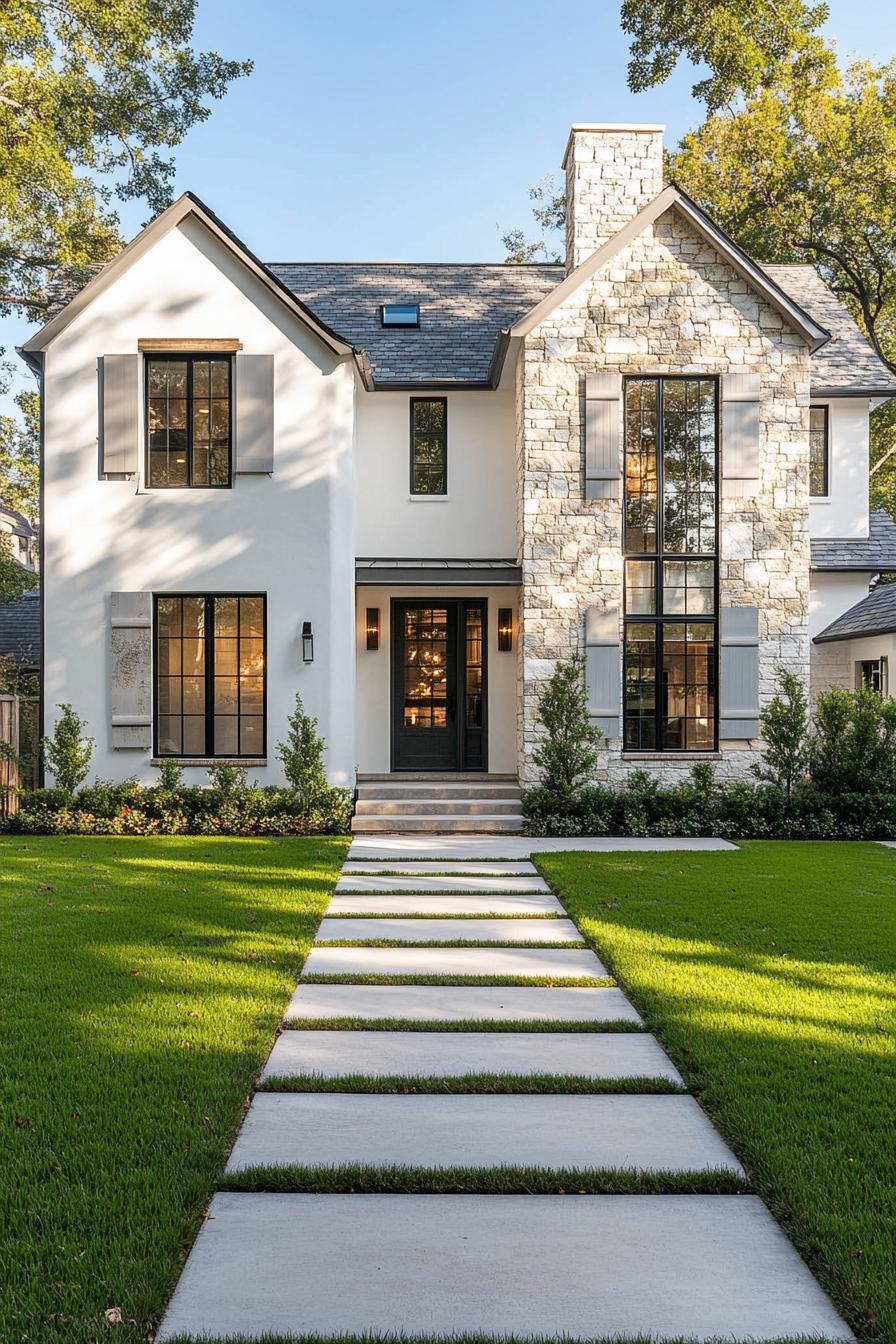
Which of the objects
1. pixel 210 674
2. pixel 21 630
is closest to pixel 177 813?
pixel 210 674

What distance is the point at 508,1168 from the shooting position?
3.09m

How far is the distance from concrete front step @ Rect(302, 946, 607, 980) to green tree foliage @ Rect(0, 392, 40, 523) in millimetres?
25433

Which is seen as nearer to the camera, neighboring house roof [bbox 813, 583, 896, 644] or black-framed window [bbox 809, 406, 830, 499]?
neighboring house roof [bbox 813, 583, 896, 644]

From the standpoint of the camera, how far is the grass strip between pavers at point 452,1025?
452cm

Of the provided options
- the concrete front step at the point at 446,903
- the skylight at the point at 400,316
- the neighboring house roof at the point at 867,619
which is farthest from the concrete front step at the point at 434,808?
the skylight at the point at 400,316

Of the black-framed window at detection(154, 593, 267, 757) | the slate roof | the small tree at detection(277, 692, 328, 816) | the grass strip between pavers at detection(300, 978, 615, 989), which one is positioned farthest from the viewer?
the slate roof

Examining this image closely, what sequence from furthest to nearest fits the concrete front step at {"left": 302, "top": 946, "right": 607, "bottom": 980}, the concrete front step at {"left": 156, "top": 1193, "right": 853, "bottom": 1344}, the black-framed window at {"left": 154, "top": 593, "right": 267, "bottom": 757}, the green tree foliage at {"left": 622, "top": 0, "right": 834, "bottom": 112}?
the green tree foliage at {"left": 622, "top": 0, "right": 834, "bottom": 112} → the black-framed window at {"left": 154, "top": 593, "right": 267, "bottom": 757} → the concrete front step at {"left": 302, "top": 946, "right": 607, "bottom": 980} → the concrete front step at {"left": 156, "top": 1193, "right": 853, "bottom": 1344}

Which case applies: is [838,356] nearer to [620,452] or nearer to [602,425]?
[620,452]

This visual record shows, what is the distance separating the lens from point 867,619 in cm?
1277

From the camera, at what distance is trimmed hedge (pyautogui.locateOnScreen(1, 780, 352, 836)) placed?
34.9 ft

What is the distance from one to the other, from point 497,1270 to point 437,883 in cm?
557

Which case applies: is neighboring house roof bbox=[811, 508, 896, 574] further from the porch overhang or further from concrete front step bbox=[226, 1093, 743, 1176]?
concrete front step bbox=[226, 1093, 743, 1176]

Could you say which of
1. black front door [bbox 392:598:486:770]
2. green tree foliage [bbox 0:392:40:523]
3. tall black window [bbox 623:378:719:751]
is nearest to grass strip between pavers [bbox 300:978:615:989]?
tall black window [bbox 623:378:719:751]

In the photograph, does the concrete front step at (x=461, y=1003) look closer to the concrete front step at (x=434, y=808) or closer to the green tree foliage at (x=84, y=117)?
the concrete front step at (x=434, y=808)
